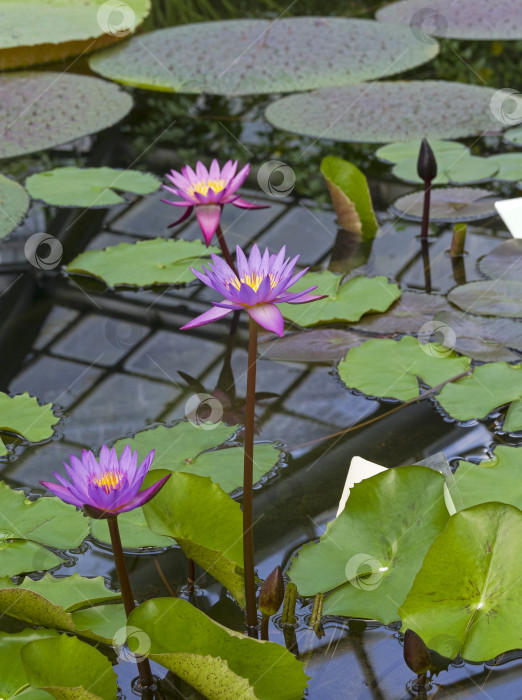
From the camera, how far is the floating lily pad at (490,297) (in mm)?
1998

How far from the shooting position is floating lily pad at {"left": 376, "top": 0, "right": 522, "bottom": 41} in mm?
4176

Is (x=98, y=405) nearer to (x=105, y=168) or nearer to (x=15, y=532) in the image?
(x=15, y=532)

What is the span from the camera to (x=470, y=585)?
112cm

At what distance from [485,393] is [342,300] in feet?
1.65

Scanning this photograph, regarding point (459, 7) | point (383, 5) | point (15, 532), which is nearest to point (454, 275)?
point (15, 532)

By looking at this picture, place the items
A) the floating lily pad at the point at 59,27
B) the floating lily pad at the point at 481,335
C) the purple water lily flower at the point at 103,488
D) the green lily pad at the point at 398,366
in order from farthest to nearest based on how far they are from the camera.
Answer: the floating lily pad at the point at 59,27 < the floating lily pad at the point at 481,335 < the green lily pad at the point at 398,366 < the purple water lily flower at the point at 103,488

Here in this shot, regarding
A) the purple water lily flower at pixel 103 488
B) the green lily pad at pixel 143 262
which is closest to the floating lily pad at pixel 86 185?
the green lily pad at pixel 143 262

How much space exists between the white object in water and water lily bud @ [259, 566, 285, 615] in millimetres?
1536

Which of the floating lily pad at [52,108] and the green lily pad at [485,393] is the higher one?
the floating lily pad at [52,108]

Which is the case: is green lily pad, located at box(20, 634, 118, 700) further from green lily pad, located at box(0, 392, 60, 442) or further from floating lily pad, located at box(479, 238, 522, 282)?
floating lily pad, located at box(479, 238, 522, 282)

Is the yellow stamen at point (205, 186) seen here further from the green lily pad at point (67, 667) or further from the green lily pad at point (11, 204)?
the green lily pad at point (67, 667)

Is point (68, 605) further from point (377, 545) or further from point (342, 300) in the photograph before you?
point (342, 300)

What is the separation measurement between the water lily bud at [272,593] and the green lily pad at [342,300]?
940mm

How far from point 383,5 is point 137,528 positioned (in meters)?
4.46
